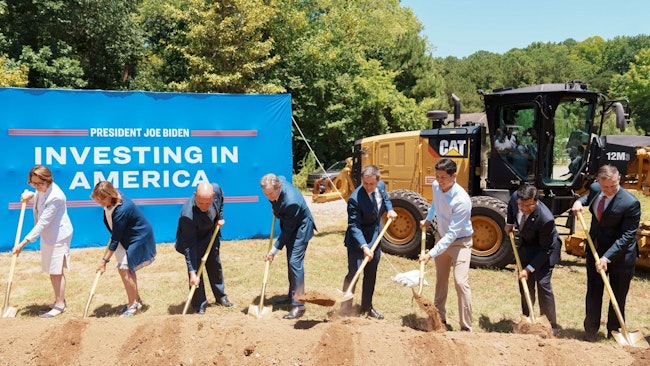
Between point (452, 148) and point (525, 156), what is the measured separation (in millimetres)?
1121

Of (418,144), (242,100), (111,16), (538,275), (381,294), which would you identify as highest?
(111,16)

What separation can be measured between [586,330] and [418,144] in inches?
170

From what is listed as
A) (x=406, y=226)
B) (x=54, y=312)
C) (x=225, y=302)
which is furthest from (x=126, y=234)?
(x=406, y=226)

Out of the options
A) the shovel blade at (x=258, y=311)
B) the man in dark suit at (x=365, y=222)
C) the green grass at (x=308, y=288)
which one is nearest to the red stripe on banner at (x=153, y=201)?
the green grass at (x=308, y=288)

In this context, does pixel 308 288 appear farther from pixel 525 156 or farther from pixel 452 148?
pixel 525 156

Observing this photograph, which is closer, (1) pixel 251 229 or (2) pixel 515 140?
(2) pixel 515 140

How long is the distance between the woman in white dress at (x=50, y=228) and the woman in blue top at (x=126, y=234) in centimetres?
49

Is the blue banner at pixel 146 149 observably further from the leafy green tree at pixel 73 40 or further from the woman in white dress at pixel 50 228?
A: the leafy green tree at pixel 73 40

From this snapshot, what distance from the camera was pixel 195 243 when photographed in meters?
5.40

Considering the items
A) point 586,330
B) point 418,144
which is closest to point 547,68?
point 418,144

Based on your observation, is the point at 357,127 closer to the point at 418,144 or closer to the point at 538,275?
the point at 418,144

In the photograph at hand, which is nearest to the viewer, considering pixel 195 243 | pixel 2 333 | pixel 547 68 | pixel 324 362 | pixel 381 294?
pixel 324 362

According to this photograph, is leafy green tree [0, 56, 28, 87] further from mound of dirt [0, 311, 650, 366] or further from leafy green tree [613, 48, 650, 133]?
leafy green tree [613, 48, 650, 133]

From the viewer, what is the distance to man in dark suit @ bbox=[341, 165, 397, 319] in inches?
199
